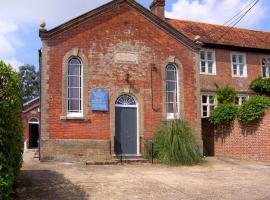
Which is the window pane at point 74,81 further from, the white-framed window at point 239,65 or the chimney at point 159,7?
the white-framed window at point 239,65

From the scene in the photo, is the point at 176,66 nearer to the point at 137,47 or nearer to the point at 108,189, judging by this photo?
the point at 137,47

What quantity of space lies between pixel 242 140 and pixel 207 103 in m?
5.89

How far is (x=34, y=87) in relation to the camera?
8431 cm

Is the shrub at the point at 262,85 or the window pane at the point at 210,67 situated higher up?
the window pane at the point at 210,67

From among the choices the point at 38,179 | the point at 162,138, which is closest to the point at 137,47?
the point at 162,138

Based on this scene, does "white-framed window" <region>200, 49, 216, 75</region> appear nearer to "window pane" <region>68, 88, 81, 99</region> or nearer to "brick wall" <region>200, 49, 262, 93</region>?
"brick wall" <region>200, 49, 262, 93</region>

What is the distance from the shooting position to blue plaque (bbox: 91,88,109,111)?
64.7ft

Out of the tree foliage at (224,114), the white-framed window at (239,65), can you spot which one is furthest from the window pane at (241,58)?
the tree foliage at (224,114)

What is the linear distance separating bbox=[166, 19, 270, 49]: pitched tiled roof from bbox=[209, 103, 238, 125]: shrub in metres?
6.33

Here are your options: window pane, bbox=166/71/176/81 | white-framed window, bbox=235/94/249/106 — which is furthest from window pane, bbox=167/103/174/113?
white-framed window, bbox=235/94/249/106

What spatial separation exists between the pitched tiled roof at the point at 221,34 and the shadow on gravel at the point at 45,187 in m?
17.0

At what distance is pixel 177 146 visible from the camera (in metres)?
18.2

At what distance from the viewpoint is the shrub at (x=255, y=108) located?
20641 millimetres

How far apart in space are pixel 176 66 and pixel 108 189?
37.2 ft
